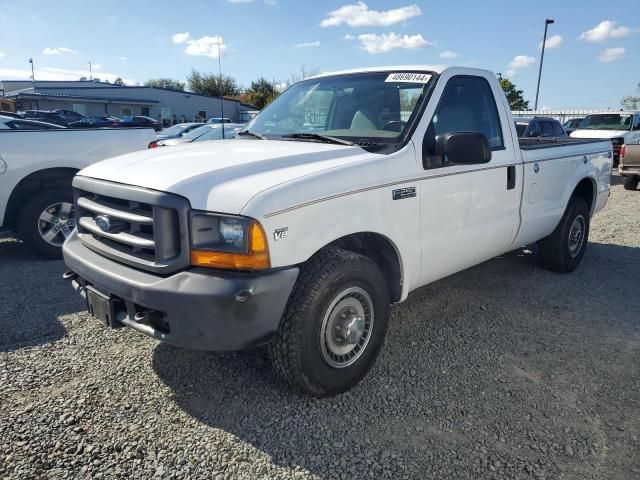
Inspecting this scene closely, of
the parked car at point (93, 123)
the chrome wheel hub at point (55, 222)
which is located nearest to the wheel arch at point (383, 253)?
the chrome wheel hub at point (55, 222)

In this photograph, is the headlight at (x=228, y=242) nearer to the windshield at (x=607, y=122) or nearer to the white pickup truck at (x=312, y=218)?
the white pickup truck at (x=312, y=218)

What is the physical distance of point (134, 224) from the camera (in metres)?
2.73

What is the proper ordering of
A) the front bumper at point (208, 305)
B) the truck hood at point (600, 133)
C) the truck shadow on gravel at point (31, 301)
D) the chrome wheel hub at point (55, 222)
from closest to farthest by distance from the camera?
the front bumper at point (208, 305) < the truck shadow on gravel at point (31, 301) < the chrome wheel hub at point (55, 222) < the truck hood at point (600, 133)

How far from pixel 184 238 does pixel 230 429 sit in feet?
3.52

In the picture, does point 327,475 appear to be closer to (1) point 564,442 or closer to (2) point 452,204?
(1) point 564,442

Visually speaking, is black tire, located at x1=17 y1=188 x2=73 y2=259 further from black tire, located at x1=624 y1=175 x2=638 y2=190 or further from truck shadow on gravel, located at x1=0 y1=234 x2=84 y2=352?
black tire, located at x1=624 y1=175 x2=638 y2=190

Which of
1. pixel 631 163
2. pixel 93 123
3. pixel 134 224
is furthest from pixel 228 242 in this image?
pixel 93 123

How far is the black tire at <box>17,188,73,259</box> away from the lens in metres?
5.59

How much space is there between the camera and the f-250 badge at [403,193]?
3.11 m

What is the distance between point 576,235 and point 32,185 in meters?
6.10

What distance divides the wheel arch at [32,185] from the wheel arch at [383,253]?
415 centimetres

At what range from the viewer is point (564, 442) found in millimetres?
2664

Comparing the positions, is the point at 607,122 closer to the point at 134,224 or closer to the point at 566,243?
the point at 566,243

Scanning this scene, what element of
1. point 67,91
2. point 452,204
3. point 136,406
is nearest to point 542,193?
point 452,204
